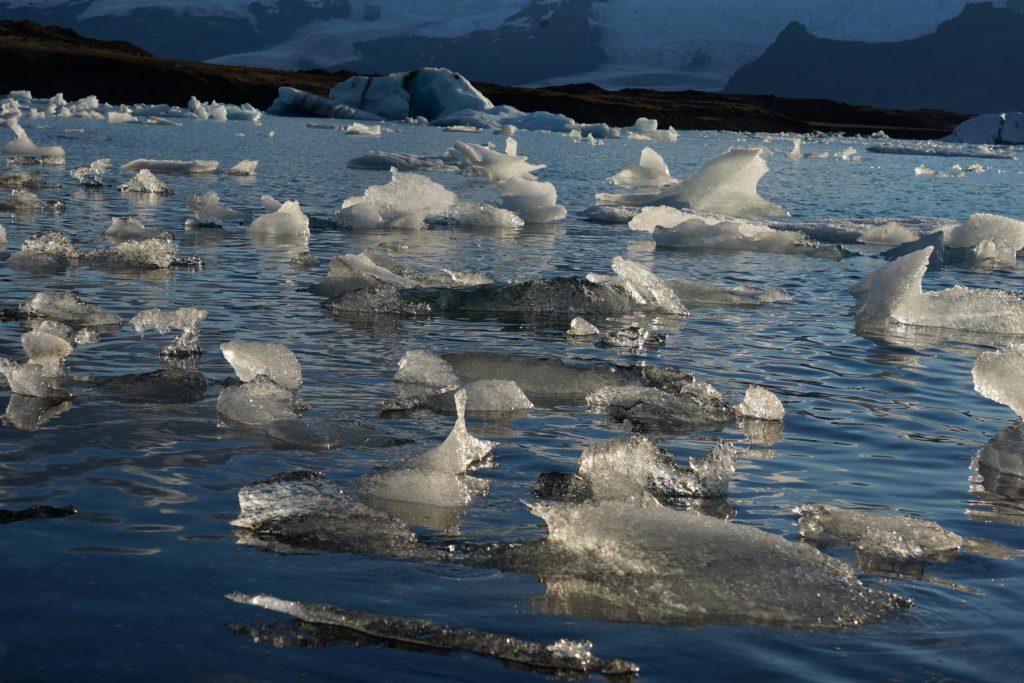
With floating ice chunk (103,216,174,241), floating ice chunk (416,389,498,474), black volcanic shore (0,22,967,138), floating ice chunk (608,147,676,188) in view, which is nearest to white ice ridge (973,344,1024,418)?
floating ice chunk (416,389,498,474)

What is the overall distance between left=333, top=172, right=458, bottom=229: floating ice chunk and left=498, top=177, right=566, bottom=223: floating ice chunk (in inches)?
41.1

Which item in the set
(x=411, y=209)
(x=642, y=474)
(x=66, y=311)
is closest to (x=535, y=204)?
(x=411, y=209)

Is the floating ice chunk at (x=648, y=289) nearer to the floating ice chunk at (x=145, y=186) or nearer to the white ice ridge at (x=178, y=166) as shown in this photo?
the floating ice chunk at (x=145, y=186)

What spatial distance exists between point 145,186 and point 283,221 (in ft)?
13.8

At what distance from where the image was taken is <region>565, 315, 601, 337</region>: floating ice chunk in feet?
23.2

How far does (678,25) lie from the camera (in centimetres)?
14162

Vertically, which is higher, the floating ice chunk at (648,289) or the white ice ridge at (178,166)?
the floating ice chunk at (648,289)

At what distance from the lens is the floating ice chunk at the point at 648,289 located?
791cm

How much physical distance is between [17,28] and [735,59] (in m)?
87.4

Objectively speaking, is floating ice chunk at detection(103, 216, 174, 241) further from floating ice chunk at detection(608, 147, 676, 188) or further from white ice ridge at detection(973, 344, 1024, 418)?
floating ice chunk at detection(608, 147, 676, 188)

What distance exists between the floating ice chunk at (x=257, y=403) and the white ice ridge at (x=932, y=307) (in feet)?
14.5

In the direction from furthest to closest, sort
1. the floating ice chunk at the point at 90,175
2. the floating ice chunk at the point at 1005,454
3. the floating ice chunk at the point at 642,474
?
the floating ice chunk at the point at 90,175, the floating ice chunk at the point at 1005,454, the floating ice chunk at the point at 642,474

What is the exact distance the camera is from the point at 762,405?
5125mm

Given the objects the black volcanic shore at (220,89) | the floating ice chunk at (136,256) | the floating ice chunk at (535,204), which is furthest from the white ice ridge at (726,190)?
the black volcanic shore at (220,89)
